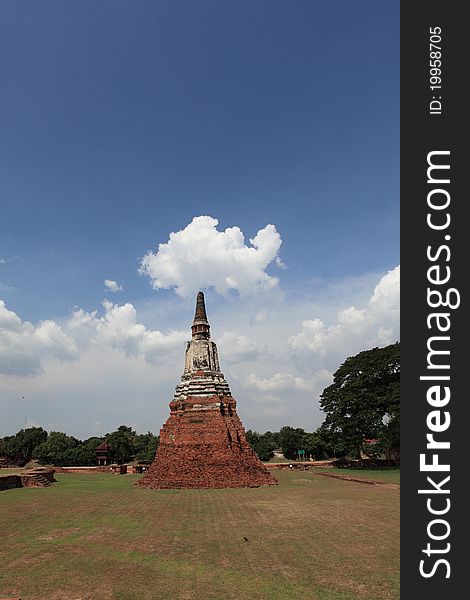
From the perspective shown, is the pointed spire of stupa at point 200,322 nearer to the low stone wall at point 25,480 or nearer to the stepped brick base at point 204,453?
the stepped brick base at point 204,453

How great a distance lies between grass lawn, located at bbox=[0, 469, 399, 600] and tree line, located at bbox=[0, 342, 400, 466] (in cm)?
1999

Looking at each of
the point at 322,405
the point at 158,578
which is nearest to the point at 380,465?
the point at 322,405

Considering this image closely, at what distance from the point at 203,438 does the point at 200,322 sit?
8645 millimetres

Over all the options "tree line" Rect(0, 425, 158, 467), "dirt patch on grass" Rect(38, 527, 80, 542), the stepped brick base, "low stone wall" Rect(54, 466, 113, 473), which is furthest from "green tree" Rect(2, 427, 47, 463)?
"dirt patch on grass" Rect(38, 527, 80, 542)

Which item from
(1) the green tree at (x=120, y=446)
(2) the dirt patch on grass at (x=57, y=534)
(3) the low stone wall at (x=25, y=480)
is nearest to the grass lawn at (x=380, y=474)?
(2) the dirt patch on grass at (x=57, y=534)

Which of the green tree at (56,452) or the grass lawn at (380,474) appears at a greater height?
the grass lawn at (380,474)

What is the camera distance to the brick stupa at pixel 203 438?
25.1m

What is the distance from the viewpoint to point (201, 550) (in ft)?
34.2

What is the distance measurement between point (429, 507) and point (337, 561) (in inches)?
155

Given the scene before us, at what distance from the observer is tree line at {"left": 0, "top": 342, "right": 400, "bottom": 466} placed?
37.8m

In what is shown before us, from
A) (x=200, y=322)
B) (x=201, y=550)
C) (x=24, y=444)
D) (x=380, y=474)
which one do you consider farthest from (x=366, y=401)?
(x=24, y=444)

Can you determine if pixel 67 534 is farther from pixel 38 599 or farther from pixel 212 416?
pixel 212 416

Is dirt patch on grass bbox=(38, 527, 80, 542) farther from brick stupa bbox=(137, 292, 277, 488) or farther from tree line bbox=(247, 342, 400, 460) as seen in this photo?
tree line bbox=(247, 342, 400, 460)

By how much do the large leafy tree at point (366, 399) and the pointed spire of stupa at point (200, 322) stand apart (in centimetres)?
1648
